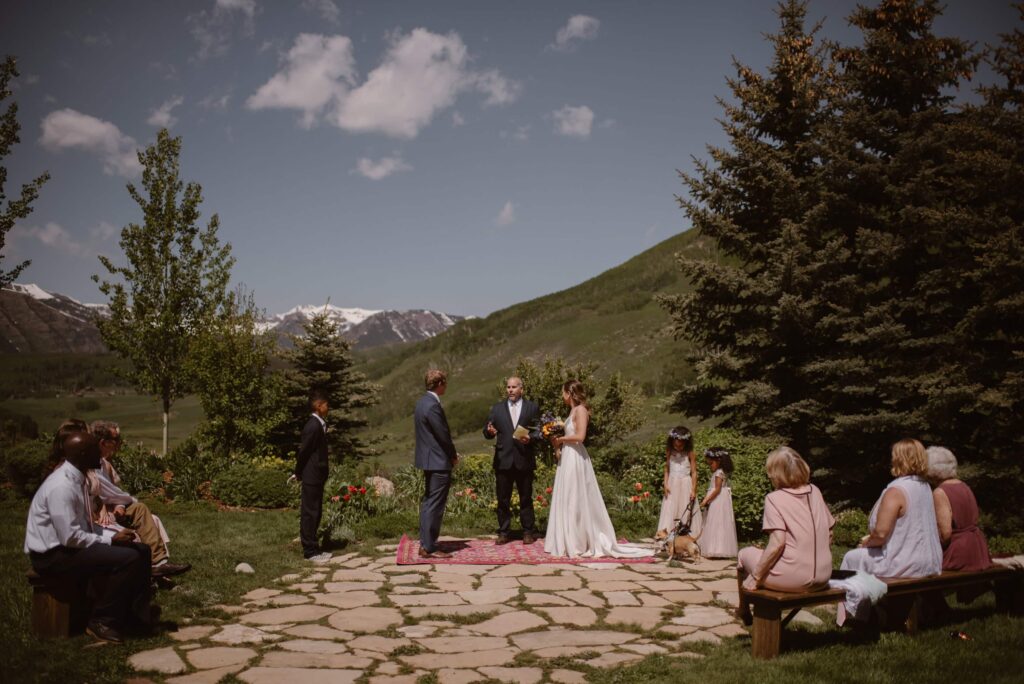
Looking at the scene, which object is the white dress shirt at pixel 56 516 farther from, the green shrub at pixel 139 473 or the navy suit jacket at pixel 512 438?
the green shrub at pixel 139 473

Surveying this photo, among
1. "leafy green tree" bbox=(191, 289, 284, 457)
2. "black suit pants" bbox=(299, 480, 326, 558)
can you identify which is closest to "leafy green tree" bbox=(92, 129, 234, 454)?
"leafy green tree" bbox=(191, 289, 284, 457)

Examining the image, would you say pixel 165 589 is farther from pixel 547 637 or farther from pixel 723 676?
pixel 723 676

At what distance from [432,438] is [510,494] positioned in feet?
5.25

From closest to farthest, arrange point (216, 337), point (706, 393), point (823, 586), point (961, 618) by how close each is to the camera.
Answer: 1. point (823, 586)
2. point (961, 618)
3. point (706, 393)
4. point (216, 337)

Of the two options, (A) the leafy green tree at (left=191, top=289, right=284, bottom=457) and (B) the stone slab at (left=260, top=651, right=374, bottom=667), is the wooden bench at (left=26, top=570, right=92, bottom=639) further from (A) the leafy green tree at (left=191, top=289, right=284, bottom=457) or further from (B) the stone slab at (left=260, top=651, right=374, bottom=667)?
(A) the leafy green tree at (left=191, top=289, right=284, bottom=457)

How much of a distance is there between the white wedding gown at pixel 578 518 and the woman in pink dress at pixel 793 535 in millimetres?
3788

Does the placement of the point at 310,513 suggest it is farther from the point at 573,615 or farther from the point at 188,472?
the point at 188,472

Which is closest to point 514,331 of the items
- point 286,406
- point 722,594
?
point 286,406

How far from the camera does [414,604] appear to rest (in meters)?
6.81

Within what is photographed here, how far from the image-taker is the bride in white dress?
902 centimetres

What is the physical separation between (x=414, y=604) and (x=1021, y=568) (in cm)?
538

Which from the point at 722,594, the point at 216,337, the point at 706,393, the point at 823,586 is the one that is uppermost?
the point at 216,337

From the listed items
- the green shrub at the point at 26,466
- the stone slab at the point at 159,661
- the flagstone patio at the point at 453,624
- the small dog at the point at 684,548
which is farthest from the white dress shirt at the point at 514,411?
the green shrub at the point at 26,466

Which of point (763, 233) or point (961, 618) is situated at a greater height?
point (763, 233)
